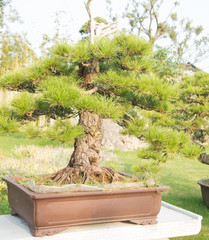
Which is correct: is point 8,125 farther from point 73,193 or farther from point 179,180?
point 179,180

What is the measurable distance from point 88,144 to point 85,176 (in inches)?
7.8

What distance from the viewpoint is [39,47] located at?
1011cm

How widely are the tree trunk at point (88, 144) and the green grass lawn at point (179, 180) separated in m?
0.47

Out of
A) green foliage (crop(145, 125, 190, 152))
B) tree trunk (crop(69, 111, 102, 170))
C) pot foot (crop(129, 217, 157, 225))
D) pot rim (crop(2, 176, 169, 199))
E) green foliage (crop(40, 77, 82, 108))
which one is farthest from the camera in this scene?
tree trunk (crop(69, 111, 102, 170))

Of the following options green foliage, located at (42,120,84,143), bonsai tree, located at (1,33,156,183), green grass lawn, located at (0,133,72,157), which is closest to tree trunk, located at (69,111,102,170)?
bonsai tree, located at (1,33,156,183)

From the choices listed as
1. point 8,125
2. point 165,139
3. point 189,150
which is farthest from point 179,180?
point 8,125

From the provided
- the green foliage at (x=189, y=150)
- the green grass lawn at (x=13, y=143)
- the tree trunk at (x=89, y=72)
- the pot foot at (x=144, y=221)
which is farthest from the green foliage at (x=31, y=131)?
the green grass lawn at (x=13, y=143)

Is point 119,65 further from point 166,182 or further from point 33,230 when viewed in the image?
point 166,182

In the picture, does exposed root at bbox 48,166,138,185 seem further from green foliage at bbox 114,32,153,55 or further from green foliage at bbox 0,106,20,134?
green foliage at bbox 114,32,153,55

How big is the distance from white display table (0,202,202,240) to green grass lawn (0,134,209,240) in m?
0.44

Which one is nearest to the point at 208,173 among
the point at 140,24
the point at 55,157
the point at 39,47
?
the point at 55,157

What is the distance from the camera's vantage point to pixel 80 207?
4.89ft

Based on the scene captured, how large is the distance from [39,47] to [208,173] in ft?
23.0

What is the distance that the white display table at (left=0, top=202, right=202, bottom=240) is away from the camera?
1437mm
